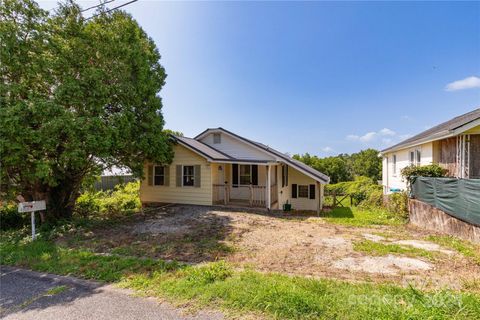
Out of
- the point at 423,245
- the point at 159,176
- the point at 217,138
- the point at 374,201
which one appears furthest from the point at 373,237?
the point at 374,201

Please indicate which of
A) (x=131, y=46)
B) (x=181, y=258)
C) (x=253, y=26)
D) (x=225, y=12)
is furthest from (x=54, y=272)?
(x=253, y=26)

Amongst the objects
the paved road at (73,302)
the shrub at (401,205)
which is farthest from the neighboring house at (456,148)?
the paved road at (73,302)

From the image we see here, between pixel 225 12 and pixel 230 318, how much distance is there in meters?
10.2

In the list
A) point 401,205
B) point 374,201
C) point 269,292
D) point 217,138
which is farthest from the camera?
point 374,201

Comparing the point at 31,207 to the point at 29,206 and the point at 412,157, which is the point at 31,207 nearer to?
the point at 29,206

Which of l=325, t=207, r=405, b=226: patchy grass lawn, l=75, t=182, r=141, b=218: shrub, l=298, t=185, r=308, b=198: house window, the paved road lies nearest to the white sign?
the paved road

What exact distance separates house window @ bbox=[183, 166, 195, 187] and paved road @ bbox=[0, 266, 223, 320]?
358 inches

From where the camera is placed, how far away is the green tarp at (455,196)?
6.93m

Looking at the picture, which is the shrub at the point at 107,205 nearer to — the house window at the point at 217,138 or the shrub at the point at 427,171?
the house window at the point at 217,138

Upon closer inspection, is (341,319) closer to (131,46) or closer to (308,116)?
(131,46)

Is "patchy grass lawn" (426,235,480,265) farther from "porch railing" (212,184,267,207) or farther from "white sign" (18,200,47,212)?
"white sign" (18,200,47,212)

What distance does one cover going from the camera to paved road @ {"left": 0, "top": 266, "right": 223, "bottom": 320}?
3525 millimetres

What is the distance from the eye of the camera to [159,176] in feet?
48.1

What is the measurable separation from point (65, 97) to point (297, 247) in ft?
30.4
